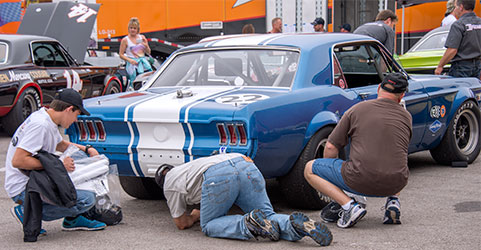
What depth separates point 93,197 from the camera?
209 inches

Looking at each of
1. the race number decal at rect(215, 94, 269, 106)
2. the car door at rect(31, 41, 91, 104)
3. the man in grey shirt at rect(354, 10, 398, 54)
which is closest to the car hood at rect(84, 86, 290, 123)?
the race number decal at rect(215, 94, 269, 106)

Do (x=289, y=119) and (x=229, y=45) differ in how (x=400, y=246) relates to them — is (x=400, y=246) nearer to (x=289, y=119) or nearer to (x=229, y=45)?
(x=289, y=119)

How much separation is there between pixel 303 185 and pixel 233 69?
1.35 m

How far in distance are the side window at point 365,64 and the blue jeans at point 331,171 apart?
169cm

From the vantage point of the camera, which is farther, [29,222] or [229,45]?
[229,45]

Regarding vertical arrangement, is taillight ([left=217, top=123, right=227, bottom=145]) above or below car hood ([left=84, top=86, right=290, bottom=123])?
below

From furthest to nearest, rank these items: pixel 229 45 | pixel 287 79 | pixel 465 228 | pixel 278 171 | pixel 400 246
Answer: pixel 229 45, pixel 287 79, pixel 278 171, pixel 465 228, pixel 400 246

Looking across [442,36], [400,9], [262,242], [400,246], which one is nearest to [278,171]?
[262,242]

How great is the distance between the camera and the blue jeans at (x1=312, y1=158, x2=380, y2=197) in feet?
17.3

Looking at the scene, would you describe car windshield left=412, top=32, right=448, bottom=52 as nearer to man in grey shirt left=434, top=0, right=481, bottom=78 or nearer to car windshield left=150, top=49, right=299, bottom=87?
A: man in grey shirt left=434, top=0, right=481, bottom=78

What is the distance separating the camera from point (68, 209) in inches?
201

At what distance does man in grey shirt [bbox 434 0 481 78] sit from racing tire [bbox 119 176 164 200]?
4202mm

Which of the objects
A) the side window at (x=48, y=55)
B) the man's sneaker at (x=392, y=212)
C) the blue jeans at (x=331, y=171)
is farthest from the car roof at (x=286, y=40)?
the side window at (x=48, y=55)

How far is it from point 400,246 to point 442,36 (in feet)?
27.5
